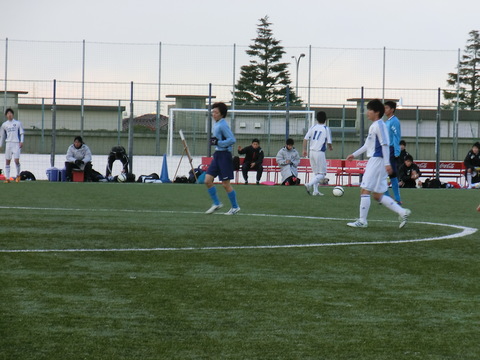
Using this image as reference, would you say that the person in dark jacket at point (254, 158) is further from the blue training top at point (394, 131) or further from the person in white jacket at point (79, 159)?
the blue training top at point (394, 131)

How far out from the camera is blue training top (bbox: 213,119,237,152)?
13578 millimetres

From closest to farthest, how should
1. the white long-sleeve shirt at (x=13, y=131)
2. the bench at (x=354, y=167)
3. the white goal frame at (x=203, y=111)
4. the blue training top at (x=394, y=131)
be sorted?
the blue training top at (x=394, y=131) < the white long-sleeve shirt at (x=13, y=131) < the bench at (x=354, y=167) < the white goal frame at (x=203, y=111)

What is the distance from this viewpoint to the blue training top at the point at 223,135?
44.5ft

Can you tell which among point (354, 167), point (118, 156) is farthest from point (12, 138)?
point (354, 167)

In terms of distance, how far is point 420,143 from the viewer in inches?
1497

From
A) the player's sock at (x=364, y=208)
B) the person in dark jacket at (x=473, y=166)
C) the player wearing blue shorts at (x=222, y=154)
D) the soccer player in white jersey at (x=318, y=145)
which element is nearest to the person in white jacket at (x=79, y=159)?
the soccer player in white jersey at (x=318, y=145)

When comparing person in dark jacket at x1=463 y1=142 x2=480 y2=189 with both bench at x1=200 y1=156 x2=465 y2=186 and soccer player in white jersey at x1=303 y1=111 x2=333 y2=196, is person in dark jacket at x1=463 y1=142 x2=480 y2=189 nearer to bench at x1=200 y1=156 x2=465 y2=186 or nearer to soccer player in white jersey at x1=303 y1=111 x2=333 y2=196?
bench at x1=200 y1=156 x2=465 y2=186

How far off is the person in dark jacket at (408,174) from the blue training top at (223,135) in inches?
544

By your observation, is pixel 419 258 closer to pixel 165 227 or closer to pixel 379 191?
pixel 379 191

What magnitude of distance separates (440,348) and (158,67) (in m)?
33.3

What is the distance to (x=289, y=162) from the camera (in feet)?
91.0

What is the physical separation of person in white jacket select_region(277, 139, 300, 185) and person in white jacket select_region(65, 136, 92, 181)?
5.87 m

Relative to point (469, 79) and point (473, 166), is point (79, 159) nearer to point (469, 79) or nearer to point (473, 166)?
point (473, 166)

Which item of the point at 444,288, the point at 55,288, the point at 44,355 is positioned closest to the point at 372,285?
the point at 444,288
